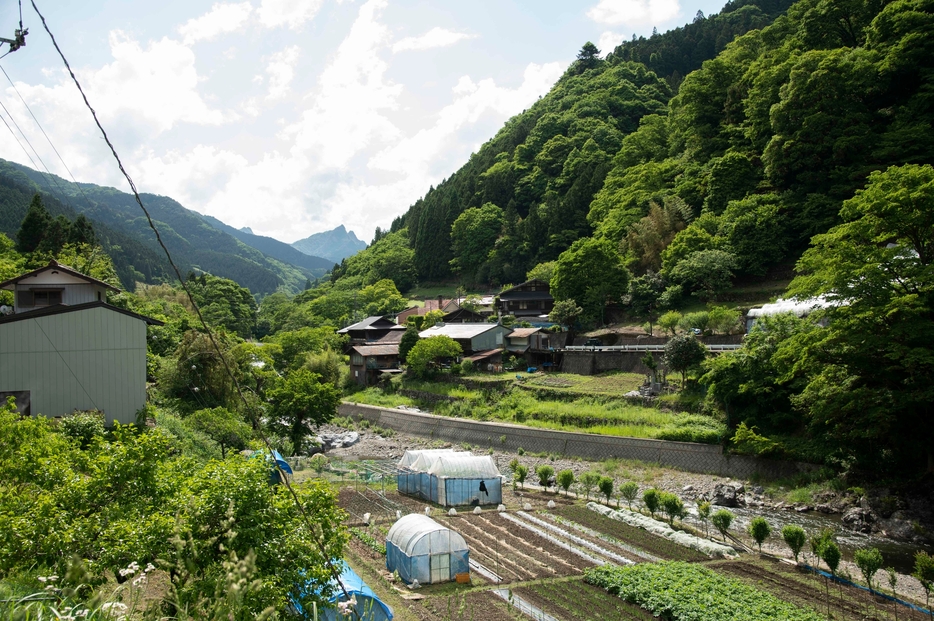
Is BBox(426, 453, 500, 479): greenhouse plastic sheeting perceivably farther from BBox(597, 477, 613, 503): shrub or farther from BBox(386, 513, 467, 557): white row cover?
BBox(386, 513, 467, 557): white row cover

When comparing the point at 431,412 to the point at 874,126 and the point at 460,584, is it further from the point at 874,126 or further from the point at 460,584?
the point at 874,126

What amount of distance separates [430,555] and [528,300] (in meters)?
39.5

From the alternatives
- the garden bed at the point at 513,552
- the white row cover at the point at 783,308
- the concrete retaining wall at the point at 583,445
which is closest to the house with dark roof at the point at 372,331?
the concrete retaining wall at the point at 583,445

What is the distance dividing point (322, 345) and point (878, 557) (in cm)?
4271

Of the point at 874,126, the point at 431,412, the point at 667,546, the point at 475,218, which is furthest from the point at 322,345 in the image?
the point at 874,126

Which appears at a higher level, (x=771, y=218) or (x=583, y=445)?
(x=771, y=218)

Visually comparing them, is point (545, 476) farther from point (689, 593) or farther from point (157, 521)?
point (157, 521)

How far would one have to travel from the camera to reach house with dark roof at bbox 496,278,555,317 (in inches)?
2024

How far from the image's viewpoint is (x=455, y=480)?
20391 mm

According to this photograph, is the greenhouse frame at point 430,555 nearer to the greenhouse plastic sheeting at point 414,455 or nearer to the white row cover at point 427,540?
the white row cover at point 427,540

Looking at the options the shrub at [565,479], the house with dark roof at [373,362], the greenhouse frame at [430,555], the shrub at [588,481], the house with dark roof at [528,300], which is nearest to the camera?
the greenhouse frame at [430,555]

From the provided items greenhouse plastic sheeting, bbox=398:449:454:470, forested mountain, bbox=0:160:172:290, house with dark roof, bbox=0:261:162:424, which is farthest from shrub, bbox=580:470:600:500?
forested mountain, bbox=0:160:172:290

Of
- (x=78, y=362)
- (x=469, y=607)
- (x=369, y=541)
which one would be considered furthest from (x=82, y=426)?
(x=469, y=607)

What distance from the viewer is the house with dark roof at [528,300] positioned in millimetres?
51406
